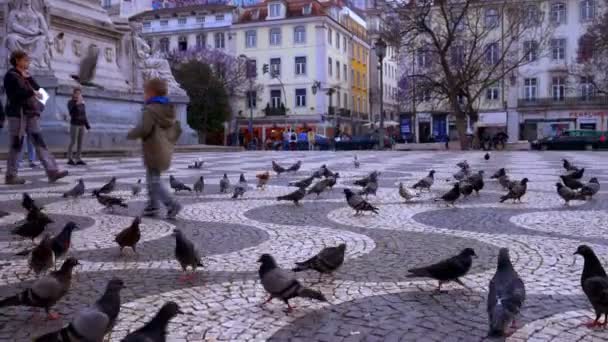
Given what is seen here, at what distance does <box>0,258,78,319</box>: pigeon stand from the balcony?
187 ft

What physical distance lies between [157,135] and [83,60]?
18.2m

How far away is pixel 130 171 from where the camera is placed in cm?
1415

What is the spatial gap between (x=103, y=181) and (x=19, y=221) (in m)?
5.01

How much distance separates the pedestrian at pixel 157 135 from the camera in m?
6.93

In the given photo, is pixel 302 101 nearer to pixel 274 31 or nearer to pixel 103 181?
pixel 274 31

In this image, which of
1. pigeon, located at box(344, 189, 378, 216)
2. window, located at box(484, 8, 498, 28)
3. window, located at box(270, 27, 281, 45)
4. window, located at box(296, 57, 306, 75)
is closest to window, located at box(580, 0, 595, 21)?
window, located at box(484, 8, 498, 28)

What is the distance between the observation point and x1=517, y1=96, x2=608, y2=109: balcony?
5370cm

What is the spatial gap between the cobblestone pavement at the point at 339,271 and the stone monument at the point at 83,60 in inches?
500

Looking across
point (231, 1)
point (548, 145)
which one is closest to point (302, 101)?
point (231, 1)

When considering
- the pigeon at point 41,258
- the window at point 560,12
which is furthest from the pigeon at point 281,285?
the window at point 560,12

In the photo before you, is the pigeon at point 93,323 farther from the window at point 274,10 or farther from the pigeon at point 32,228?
the window at point 274,10

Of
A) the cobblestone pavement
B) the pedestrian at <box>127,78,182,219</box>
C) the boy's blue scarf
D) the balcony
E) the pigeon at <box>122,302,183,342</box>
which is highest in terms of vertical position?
the balcony

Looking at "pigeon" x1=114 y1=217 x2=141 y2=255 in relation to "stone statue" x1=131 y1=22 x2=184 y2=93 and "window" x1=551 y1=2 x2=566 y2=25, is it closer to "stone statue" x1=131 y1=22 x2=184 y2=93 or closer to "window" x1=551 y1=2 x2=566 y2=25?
"stone statue" x1=131 y1=22 x2=184 y2=93

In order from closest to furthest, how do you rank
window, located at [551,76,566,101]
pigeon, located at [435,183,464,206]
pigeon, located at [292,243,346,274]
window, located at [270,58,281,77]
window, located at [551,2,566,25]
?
pigeon, located at [292,243,346,274] → pigeon, located at [435,183,464,206] → window, located at [551,2,566,25] → window, located at [551,76,566,101] → window, located at [270,58,281,77]
